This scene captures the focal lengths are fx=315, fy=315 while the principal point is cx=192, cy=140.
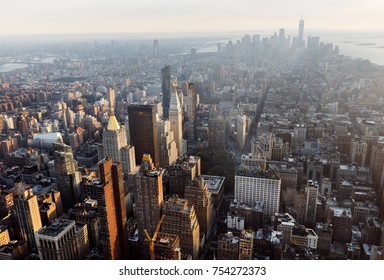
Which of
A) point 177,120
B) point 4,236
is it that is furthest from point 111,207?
point 177,120

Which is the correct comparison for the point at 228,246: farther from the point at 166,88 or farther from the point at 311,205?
the point at 166,88

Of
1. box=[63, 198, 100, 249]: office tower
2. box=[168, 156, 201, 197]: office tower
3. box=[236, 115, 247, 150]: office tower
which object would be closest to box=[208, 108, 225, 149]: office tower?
box=[236, 115, 247, 150]: office tower

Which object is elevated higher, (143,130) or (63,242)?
(143,130)

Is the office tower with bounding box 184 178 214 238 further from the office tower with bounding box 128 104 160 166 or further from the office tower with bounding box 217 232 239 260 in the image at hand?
the office tower with bounding box 128 104 160 166

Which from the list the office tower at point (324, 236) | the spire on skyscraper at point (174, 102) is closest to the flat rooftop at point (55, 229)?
the office tower at point (324, 236)

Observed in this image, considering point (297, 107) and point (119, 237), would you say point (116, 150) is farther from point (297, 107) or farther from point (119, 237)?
point (297, 107)

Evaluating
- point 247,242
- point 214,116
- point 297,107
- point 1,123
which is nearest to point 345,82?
point 297,107

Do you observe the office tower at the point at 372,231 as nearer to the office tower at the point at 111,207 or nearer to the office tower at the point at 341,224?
the office tower at the point at 341,224

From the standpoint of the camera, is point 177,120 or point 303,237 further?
point 177,120
